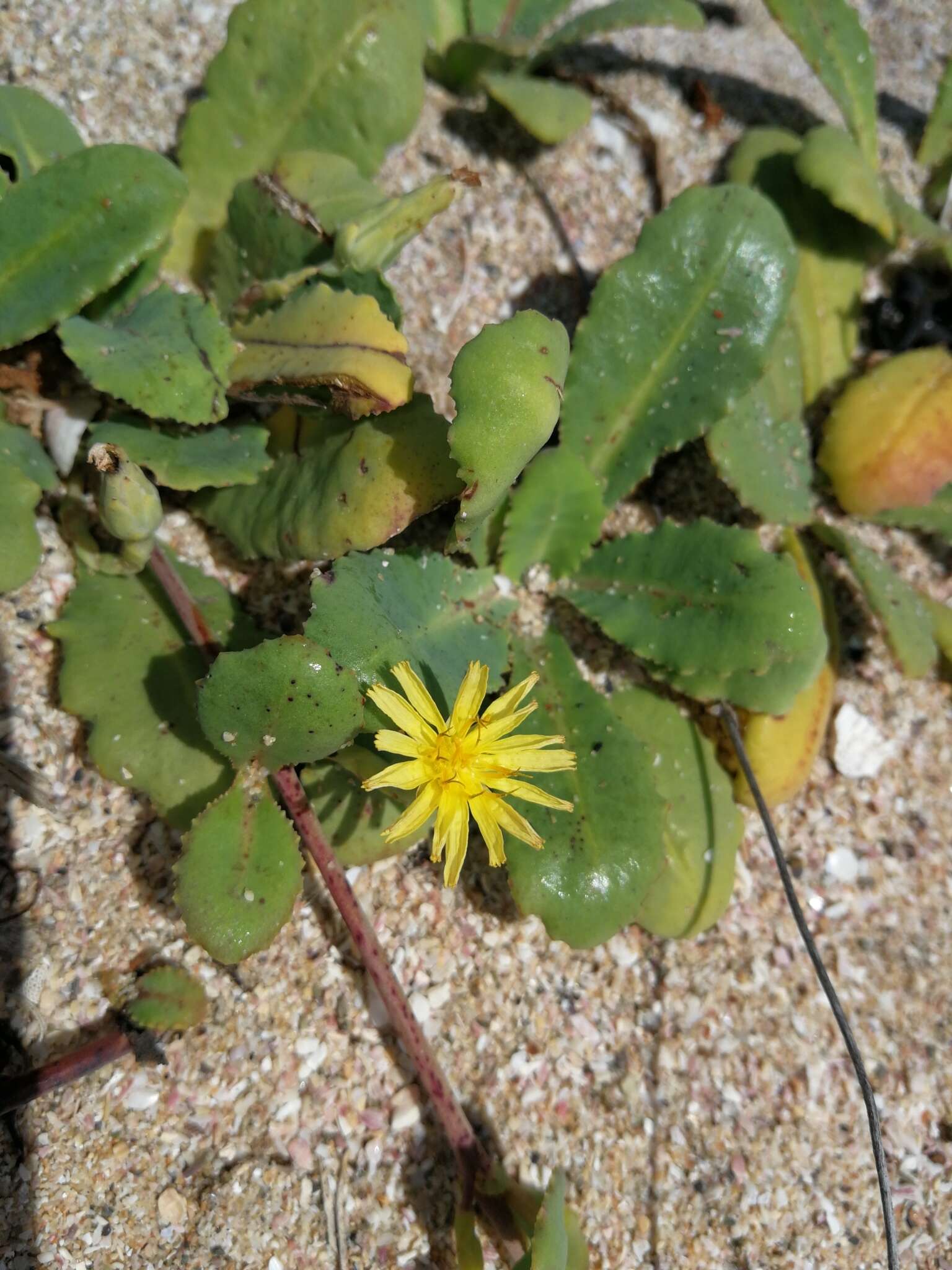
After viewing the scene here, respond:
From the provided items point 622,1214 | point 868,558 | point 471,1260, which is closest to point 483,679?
point 471,1260

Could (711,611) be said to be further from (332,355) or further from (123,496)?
(123,496)

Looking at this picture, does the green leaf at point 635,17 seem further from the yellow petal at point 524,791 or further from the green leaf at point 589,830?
Answer: the yellow petal at point 524,791

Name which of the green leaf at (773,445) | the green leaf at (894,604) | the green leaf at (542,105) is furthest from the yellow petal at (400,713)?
the green leaf at (542,105)

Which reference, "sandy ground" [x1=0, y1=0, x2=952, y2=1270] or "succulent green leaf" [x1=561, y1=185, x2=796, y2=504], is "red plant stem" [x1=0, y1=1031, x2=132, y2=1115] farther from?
"succulent green leaf" [x1=561, y1=185, x2=796, y2=504]

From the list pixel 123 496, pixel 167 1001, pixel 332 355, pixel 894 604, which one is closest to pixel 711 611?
pixel 894 604

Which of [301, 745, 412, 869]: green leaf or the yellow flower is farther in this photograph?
[301, 745, 412, 869]: green leaf

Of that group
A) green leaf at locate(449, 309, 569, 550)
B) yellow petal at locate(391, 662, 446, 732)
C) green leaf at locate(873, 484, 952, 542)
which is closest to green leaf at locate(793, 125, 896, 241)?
green leaf at locate(873, 484, 952, 542)

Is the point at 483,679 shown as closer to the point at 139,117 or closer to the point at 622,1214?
the point at 622,1214
